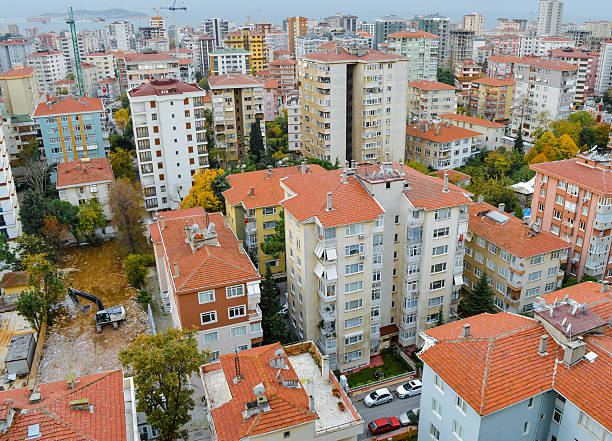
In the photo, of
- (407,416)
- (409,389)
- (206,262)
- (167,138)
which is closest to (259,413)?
(206,262)

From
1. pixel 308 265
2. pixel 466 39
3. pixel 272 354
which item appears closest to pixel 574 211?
pixel 308 265

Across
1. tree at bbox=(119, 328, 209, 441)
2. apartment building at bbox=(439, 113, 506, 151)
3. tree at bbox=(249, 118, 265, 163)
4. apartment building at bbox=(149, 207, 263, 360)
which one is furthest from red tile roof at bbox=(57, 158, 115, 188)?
apartment building at bbox=(439, 113, 506, 151)

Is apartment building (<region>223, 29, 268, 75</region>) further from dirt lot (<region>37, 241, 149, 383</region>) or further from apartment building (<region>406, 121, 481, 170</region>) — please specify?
dirt lot (<region>37, 241, 149, 383</region>)

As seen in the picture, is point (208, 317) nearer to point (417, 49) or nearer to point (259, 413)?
point (259, 413)

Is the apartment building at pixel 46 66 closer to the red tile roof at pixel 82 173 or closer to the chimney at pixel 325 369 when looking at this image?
the red tile roof at pixel 82 173

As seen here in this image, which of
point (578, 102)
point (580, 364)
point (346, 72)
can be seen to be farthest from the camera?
point (578, 102)

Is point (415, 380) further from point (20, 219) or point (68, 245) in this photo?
point (20, 219)

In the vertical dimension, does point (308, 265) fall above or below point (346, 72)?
below
